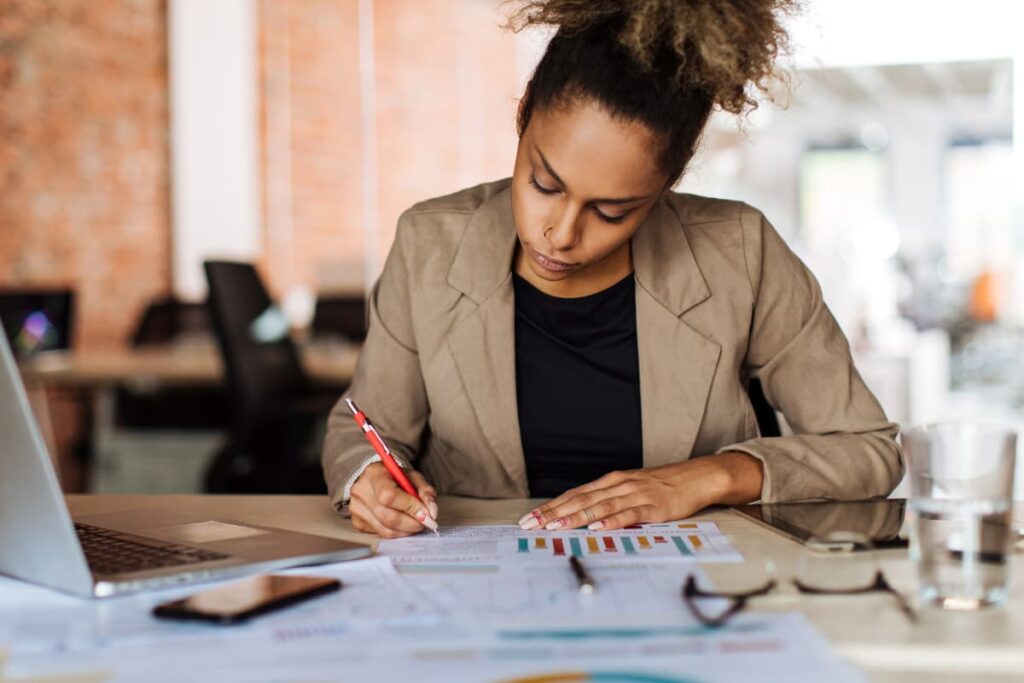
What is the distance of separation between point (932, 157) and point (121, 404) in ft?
42.1

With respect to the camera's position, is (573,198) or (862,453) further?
(862,453)

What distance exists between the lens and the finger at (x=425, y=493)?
1.18 meters

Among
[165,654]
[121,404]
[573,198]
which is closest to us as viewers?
[165,654]

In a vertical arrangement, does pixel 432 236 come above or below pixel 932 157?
below

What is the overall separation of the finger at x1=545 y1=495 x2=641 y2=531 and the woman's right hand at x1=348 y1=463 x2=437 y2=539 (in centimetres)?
13

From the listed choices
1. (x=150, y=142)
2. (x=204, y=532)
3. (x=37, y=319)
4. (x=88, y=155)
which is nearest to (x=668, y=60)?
(x=204, y=532)

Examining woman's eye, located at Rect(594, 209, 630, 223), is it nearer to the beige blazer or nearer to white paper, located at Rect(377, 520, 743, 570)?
the beige blazer

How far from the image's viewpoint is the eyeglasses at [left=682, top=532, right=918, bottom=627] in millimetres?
857

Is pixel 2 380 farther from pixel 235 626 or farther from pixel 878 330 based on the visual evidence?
pixel 878 330

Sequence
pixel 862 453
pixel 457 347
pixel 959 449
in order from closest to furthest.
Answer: pixel 959 449 < pixel 862 453 < pixel 457 347

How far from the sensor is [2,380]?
0.86 m

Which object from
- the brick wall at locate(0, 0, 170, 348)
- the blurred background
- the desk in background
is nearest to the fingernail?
the blurred background

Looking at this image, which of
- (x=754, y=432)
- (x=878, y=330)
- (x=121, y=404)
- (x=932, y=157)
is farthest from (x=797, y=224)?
(x=754, y=432)

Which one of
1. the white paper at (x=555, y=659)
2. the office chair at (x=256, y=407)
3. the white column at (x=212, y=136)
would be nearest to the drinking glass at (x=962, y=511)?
the white paper at (x=555, y=659)
